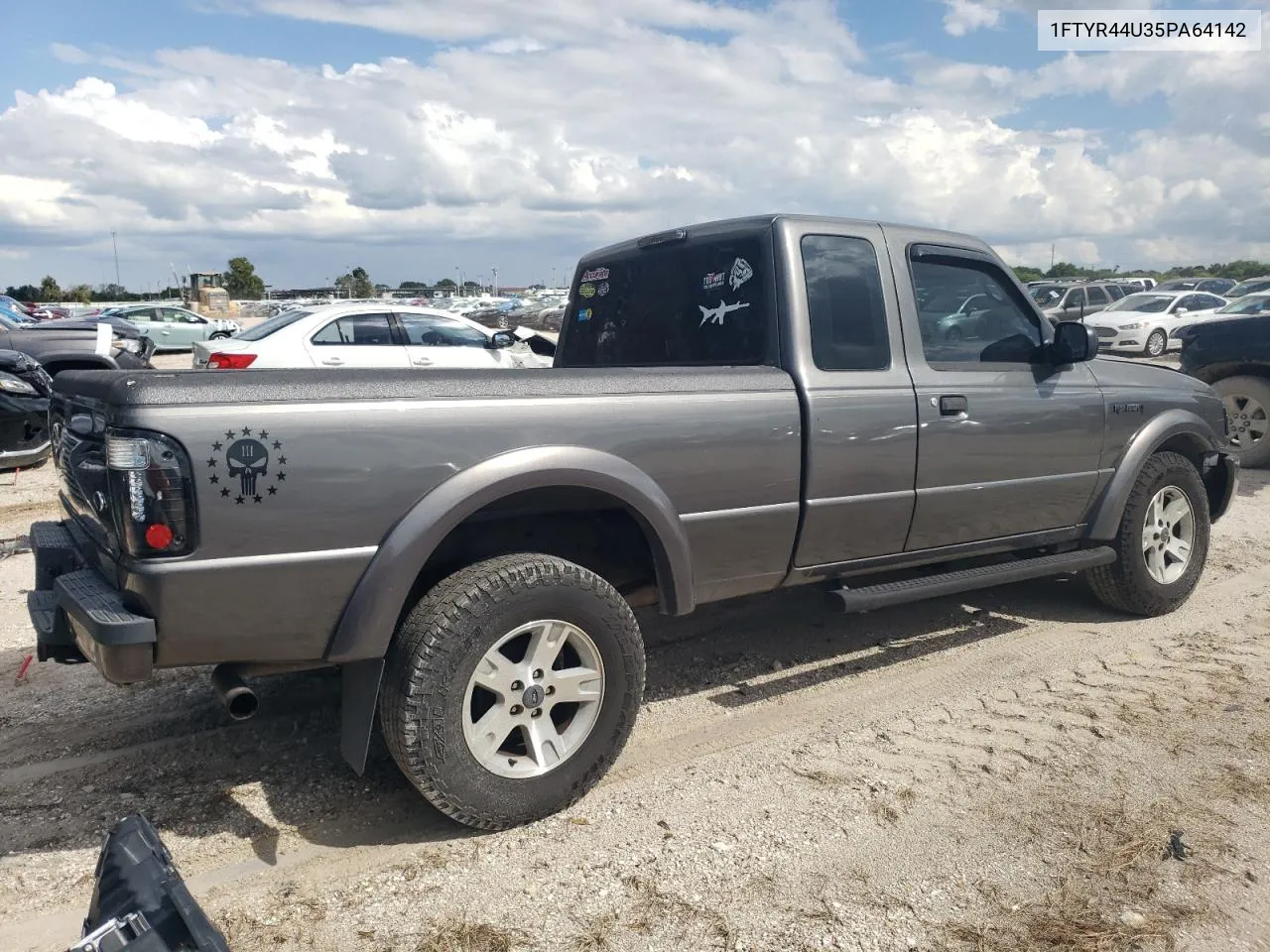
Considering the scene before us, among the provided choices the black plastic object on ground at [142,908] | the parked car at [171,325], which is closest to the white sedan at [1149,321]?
the black plastic object on ground at [142,908]

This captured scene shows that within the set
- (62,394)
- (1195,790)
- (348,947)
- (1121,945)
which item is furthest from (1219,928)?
(62,394)

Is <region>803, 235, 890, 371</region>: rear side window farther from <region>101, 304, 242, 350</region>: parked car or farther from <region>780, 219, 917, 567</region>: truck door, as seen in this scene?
<region>101, 304, 242, 350</region>: parked car

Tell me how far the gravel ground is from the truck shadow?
1 cm

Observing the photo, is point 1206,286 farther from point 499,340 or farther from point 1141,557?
point 1141,557

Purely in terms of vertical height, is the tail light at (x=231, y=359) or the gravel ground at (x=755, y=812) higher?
the tail light at (x=231, y=359)

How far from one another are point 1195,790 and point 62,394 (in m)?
4.08

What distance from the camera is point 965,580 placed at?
4316mm

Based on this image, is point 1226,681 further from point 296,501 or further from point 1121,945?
point 296,501

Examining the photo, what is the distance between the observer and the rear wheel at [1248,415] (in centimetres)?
923

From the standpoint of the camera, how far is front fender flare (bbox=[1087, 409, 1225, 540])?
4.88 m

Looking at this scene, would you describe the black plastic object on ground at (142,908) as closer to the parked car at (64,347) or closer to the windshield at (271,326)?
the parked car at (64,347)

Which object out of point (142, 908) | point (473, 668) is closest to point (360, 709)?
point (473, 668)

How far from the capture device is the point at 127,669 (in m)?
2.60

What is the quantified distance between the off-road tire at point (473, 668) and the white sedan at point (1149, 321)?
22.5 m
